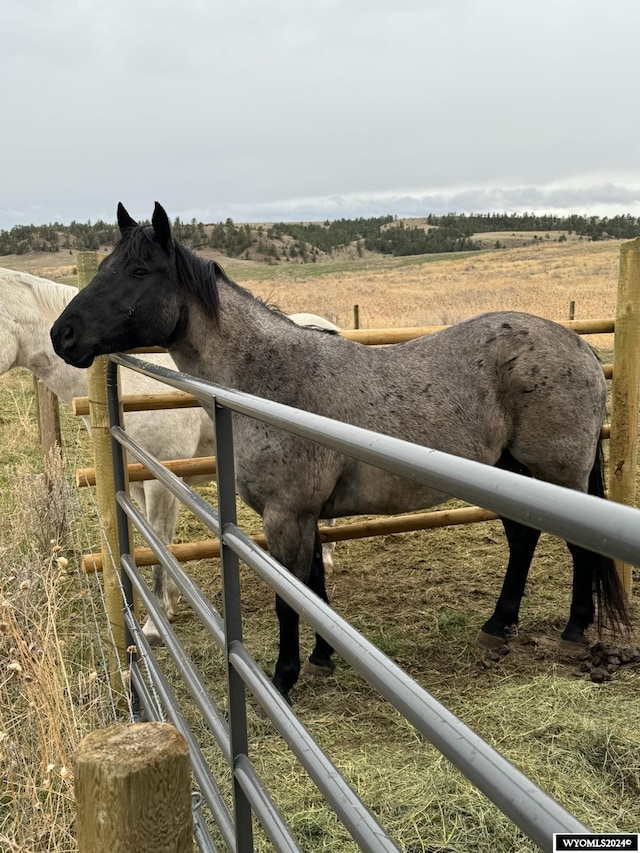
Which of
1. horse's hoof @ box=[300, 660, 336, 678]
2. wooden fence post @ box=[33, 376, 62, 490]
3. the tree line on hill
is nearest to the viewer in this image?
horse's hoof @ box=[300, 660, 336, 678]

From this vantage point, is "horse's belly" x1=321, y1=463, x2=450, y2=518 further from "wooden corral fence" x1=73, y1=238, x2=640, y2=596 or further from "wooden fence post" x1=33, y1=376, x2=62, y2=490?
"wooden fence post" x1=33, y1=376, x2=62, y2=490

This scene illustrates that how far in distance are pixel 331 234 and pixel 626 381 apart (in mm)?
70218

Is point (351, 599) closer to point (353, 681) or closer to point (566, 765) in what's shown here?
point (353, 681)

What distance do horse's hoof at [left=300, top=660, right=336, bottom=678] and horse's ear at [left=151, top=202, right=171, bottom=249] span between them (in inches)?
87.3

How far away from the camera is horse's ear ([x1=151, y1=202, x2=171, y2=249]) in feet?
9.62

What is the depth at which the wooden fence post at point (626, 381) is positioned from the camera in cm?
396

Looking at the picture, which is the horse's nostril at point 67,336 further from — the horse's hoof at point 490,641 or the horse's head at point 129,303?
the horse's hoof at point 490,641

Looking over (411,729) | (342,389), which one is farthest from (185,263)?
(411,729)

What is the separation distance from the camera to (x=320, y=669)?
3.55 meters

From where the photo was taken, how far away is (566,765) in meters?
2.43

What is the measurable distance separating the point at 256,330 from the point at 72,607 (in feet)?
7.05

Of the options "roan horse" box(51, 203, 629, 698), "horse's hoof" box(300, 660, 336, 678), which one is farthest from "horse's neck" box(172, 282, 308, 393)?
"horse's hoof" box(300, 660, 336, 678)

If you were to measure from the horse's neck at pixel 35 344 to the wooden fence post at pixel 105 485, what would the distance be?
107 centimetres

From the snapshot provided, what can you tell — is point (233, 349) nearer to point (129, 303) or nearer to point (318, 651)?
point (129, 303)
